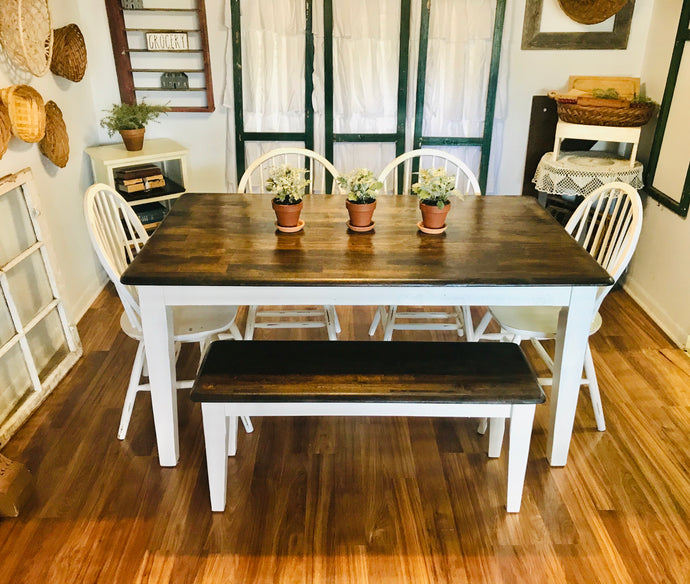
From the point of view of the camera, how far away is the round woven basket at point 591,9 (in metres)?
3.47

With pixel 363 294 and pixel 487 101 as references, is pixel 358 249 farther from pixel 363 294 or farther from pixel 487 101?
pixel 487 101

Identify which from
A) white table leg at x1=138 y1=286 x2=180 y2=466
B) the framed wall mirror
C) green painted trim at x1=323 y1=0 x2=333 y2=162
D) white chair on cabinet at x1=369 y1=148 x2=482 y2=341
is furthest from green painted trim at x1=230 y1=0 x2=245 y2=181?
the framed wall mirror

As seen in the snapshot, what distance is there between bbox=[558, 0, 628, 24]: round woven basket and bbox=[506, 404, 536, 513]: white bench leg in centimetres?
Answer: 267

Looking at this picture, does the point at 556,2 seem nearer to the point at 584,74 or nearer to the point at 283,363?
the point at 584,74

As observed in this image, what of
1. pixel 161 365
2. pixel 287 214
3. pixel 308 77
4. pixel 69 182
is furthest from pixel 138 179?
pixel 161 365

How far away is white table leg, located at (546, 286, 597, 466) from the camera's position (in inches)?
78.0

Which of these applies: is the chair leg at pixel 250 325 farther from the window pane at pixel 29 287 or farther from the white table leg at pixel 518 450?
the white table leg at pixel 518 450

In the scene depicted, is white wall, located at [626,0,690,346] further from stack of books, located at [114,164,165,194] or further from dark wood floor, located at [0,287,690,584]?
stack of books, located at [114,164,165,194]

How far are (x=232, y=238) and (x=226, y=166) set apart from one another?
1.85 metres

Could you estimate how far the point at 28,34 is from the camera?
259cm

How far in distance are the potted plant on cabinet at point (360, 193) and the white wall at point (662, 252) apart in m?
1.80

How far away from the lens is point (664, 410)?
2.58 m

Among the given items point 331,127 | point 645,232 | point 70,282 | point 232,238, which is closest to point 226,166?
point 331,127

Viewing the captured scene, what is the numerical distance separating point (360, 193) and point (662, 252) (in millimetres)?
1960
